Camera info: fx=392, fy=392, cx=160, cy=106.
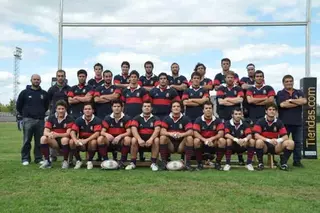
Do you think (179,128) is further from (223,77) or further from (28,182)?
(28,182)

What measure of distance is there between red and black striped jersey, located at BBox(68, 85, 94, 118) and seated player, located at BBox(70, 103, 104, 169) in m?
0.58

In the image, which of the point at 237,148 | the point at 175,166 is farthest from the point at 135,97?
the point at 237,148

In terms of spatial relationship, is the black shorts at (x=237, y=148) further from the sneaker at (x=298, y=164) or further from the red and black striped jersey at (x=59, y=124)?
the red and black striped jersey at (x=59, y=124)

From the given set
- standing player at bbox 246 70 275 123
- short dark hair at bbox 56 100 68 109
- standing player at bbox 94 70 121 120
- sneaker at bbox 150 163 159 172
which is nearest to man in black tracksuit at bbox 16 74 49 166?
short dark hair at bbox 56 100 68 109

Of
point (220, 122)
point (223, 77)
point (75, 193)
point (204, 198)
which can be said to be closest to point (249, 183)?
point (204, 198)

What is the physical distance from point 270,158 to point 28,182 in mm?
4585

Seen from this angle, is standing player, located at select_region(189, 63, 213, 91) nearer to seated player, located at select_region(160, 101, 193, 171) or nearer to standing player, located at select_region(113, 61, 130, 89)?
seated player, located at select_region(160, 101, 193, 171)

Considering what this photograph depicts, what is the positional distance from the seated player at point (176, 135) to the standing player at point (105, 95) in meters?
1.31

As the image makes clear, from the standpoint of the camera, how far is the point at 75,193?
497 centimetres

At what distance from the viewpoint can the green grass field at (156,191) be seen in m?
4.34

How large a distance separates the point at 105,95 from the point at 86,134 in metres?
0.98

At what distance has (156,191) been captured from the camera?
16.9 ft

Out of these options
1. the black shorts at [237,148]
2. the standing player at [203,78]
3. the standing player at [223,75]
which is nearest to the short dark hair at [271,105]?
the black shorts at [237,148]

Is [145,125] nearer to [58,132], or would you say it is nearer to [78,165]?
[78,165]
